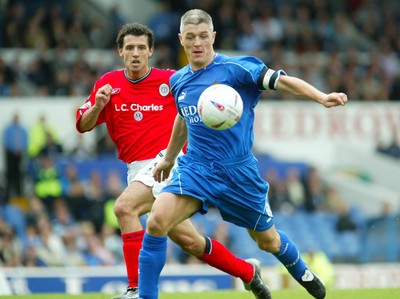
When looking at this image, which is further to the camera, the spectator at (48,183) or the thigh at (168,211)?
A: the spectator at (48,183)

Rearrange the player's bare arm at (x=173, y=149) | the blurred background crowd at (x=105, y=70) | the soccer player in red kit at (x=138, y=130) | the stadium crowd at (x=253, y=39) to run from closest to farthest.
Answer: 1. the player's bare arm at (x=173, y=149)
2. the soccer player in red kit at (x=138, y=130)
3. the blurred background crowd at (x=105, y=70)
4. the stadium crowd at (x=253, y=39)

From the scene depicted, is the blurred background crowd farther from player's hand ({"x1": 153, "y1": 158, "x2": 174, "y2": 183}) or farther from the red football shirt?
player's hand ({"x1": 153, "y1": 158, "x2": 174, "y2": 183})

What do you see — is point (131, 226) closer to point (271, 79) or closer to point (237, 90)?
point (237, 90)

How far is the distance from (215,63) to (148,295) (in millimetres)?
1987

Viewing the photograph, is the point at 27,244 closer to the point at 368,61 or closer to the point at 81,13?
the point at 81,13

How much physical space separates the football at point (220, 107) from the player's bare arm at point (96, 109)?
1.40m

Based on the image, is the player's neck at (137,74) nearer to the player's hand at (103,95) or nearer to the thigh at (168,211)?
the player's hand at (103,95)

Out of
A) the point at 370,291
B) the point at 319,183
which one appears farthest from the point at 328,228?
the point at 370,291

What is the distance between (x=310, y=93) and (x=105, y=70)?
1411cm

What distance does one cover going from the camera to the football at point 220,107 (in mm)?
8734

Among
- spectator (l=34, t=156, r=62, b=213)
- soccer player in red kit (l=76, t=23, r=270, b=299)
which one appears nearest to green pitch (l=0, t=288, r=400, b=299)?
soccer player in red kit (l=76, t=23, r=270, b=299)

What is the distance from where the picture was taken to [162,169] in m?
9.69

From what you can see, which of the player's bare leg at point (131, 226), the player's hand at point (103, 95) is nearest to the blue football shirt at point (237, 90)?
the player's hand at point (103, 95)

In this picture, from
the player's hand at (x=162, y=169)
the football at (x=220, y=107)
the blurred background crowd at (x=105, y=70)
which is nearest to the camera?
the football at (x=220, y=107)
